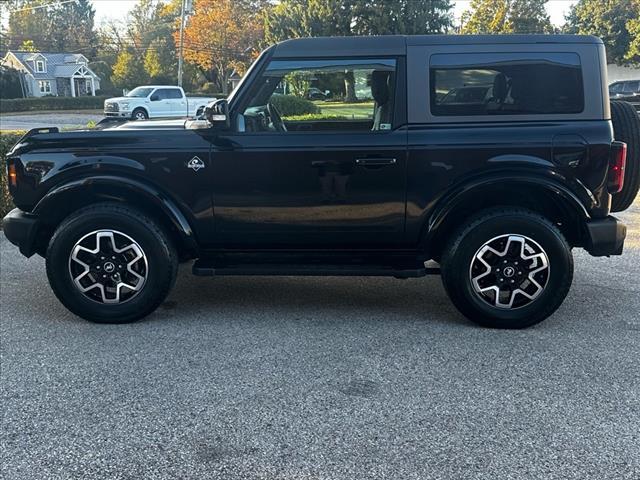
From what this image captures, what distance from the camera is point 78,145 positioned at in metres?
4.31

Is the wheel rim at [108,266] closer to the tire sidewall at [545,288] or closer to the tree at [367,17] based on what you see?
the tire sidewall at [545,288]

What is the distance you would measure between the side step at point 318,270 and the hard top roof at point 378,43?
58.8 inches

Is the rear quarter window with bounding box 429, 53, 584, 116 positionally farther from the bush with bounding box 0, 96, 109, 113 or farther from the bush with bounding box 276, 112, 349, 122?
the bush with bounding box 0, 96, 109, 113

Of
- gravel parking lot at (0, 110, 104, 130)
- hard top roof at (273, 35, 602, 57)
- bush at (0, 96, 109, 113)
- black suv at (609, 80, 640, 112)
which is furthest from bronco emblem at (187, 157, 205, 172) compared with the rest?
bush at (0, 96, 109, 113)

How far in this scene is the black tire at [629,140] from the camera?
4395 mm

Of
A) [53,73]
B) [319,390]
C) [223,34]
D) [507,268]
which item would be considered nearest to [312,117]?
[507,268]

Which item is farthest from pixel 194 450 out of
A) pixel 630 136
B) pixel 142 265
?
pixel 630 136

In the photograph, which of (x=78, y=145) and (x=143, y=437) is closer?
(x=143, y=437)

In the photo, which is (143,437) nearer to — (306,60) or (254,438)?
(254,438)

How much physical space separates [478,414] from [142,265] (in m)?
2.52

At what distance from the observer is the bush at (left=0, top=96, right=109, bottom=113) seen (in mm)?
43500

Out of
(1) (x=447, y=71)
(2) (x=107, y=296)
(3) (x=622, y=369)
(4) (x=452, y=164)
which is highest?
(1) (x=447, y=71)

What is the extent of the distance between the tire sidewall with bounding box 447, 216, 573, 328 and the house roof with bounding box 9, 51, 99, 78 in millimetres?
64088

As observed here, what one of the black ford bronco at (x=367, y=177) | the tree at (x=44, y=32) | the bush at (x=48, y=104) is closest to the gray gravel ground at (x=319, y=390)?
the black ford bronco at (x=367, y=177)
